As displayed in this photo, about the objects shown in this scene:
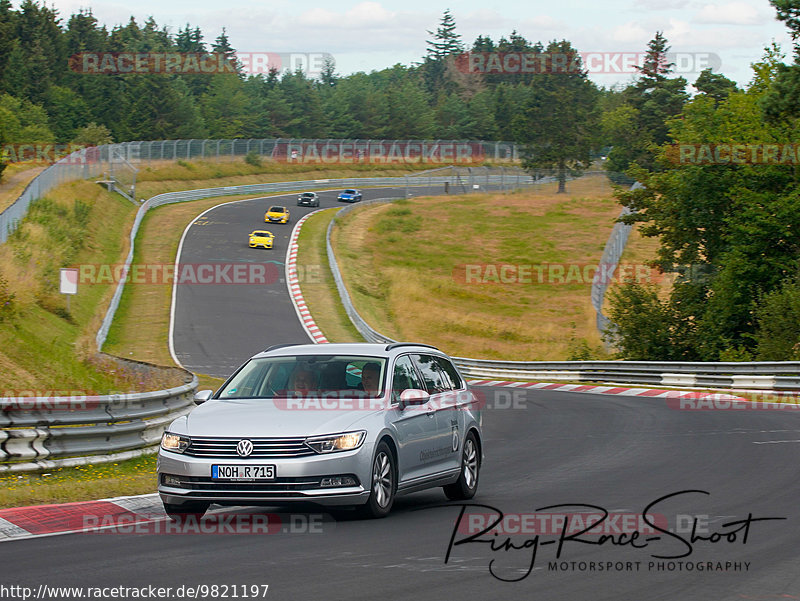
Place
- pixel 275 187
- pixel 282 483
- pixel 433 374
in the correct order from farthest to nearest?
pixel 275 187 → pixel 433 374 → pixel 282 483

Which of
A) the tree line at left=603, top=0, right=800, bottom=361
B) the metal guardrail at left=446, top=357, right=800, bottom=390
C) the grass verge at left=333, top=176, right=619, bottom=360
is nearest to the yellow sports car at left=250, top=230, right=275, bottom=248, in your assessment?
the grass verge at left=333, top=176, right=619, bottom=360

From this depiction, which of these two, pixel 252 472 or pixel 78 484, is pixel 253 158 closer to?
pixel 78 484

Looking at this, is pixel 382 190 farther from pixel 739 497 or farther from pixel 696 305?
pixel 739 497

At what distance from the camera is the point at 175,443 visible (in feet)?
30.3

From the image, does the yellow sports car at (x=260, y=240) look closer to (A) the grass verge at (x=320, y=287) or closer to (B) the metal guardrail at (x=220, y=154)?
(A) the grass verge at (x=320, y=287)

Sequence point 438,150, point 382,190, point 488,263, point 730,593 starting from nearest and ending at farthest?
point 730,593
point 488,263
point 382,190
point 438,150

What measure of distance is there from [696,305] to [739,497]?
27.0 metres

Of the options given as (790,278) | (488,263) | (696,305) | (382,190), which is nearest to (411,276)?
(488,263)

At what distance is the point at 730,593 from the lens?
6527 mm

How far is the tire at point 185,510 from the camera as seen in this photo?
9141 millimetres

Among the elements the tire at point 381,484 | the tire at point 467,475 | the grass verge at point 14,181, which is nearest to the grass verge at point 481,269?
the grass verge at point 14,181

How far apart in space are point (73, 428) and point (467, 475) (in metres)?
4.36

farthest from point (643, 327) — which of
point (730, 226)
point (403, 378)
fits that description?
point (403, 378)

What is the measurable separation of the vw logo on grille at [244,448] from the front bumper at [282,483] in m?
0.07
